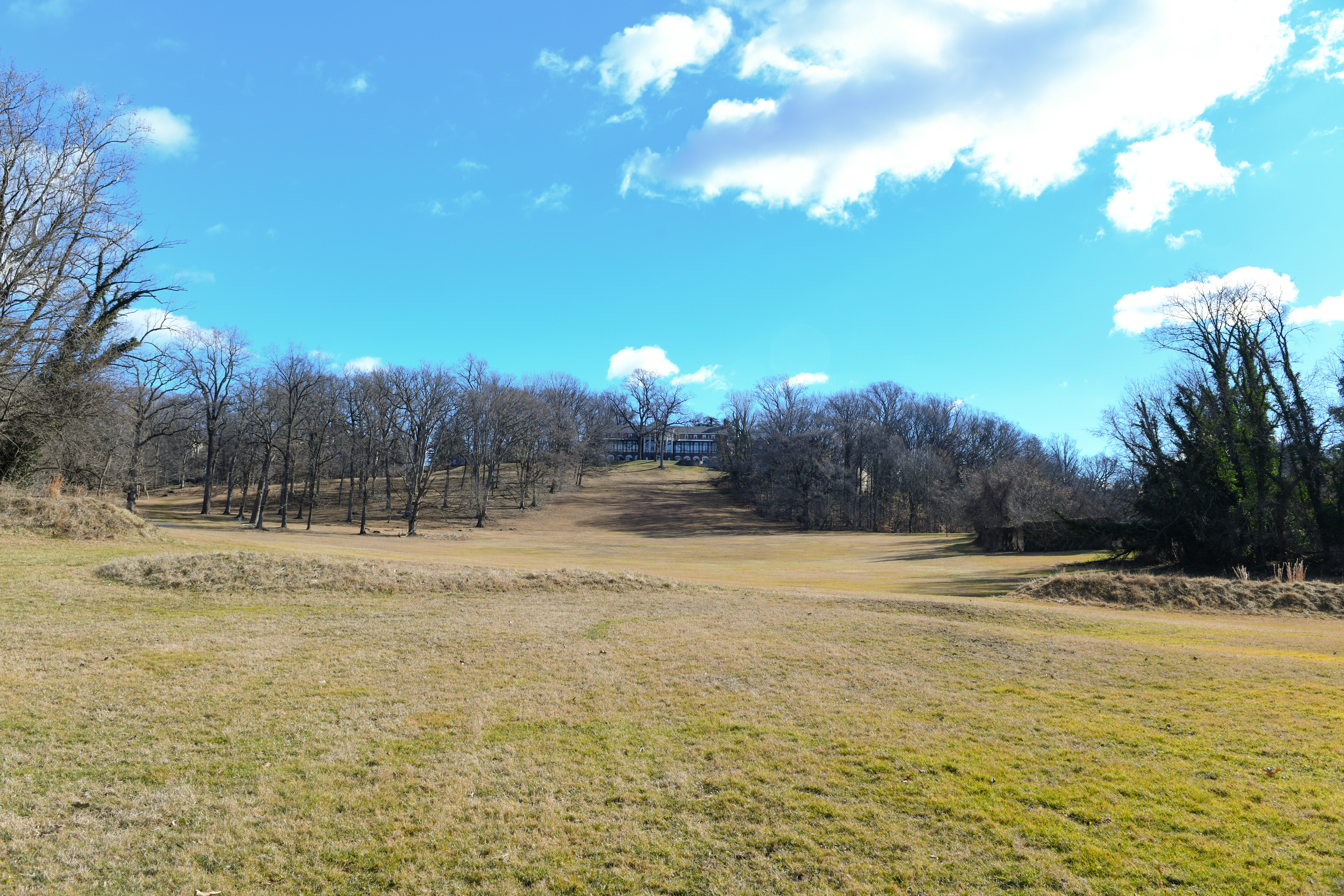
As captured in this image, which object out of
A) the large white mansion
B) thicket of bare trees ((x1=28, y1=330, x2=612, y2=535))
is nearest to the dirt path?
thicket of bare trees ((x1=28, y1=330, x2=612, y2=535))

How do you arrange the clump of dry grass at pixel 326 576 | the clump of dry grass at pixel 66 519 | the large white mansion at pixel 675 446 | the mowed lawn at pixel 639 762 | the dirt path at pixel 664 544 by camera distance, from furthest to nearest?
the large white mansion at pixel 675 446 < the dirt path at pixel 664 544 < the clump of dry grass at pixel 66 519 < the clump of dry grass at pixel 326 576 < the mowed lawn at pixel 639 762

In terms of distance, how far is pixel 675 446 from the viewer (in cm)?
14600

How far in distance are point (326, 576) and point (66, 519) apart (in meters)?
11.3

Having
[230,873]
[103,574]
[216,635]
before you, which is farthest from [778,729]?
[103,574]

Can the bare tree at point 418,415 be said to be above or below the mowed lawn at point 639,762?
above

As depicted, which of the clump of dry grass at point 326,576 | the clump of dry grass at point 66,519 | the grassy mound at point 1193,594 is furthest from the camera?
the clump of dry grass at point 66,519

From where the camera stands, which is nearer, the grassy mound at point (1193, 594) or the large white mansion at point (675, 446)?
the grassy mound at point (1193, 594)

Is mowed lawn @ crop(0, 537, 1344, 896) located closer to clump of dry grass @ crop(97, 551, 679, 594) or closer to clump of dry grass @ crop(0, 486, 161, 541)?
clump of dry grass @ crop(97, 551, 679, 594)

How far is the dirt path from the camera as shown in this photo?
29.9 m

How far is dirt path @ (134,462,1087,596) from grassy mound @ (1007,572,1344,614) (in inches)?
114

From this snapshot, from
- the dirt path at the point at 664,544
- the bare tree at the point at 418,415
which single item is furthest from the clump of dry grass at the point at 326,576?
the bare tree at the point at 418,415

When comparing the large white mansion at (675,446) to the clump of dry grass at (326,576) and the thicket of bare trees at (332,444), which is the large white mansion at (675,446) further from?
the clump of dry grass at (326,576)

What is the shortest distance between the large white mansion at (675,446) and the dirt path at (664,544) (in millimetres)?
34190

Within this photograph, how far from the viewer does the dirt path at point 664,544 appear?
29.9 meters
